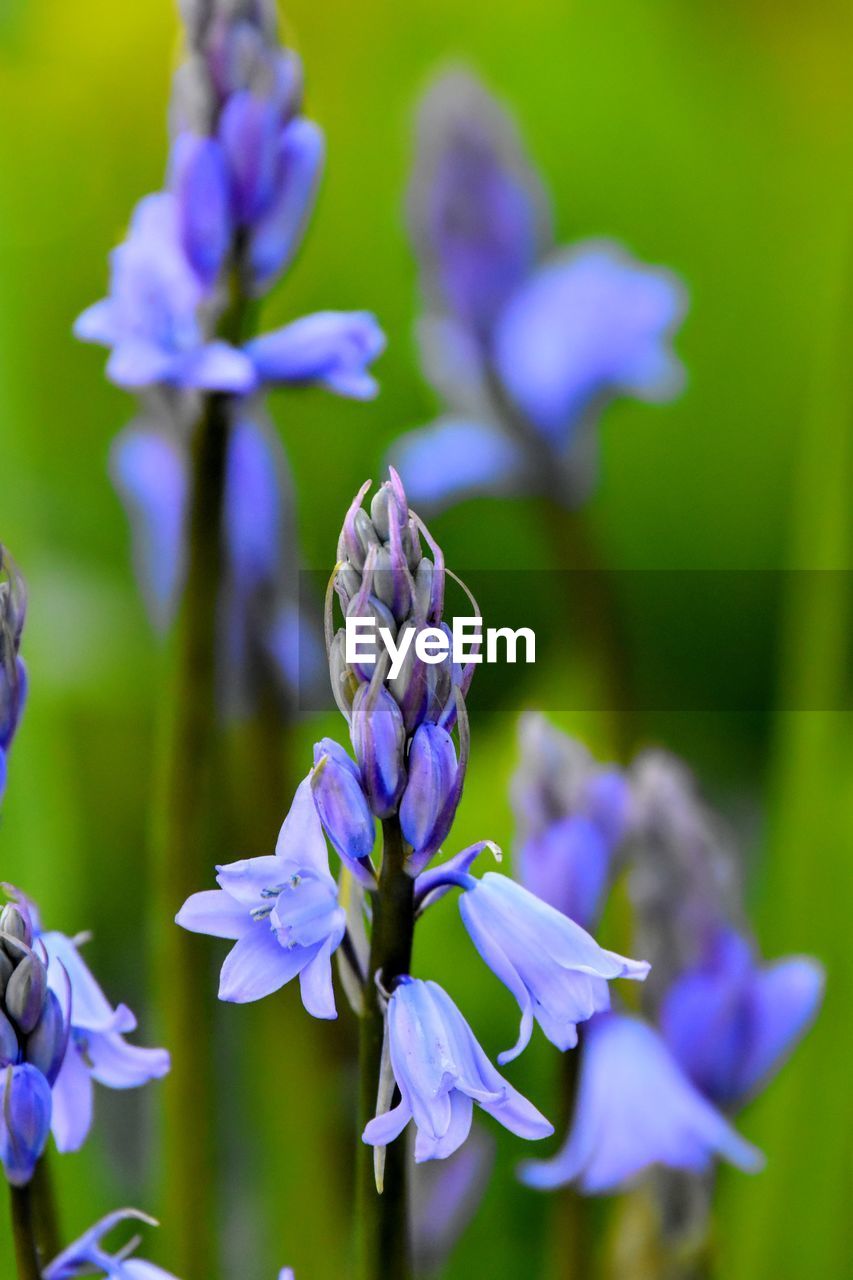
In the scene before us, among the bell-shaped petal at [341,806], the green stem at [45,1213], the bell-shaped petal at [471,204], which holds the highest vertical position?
the bell-shaped petal at [471,204]

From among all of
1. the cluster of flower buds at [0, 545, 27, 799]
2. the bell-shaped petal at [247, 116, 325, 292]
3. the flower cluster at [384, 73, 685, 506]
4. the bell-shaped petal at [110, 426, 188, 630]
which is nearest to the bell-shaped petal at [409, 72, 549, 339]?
the flower cluster at [384, 73, 685, 506]

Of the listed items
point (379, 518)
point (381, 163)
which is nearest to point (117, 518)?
point (381, 163)

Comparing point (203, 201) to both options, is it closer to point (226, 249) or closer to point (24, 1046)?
point (226, 249)

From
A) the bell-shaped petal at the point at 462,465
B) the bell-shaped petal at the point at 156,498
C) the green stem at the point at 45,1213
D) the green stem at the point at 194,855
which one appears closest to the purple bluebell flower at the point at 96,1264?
the green stem at the point at 45,1213

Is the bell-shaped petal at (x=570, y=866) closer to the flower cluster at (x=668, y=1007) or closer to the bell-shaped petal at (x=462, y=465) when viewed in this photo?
the flower cluster at (x=668, y=1007)

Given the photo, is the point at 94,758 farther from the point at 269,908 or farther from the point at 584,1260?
the point at 269,908

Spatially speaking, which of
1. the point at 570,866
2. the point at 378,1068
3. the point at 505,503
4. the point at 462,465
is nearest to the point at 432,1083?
the point at 378,1068
